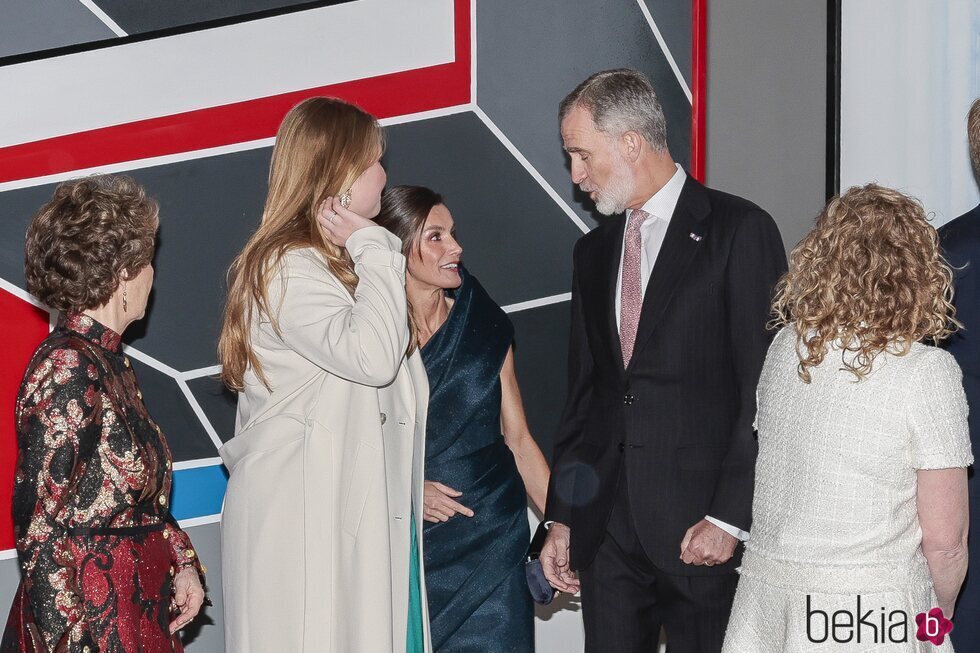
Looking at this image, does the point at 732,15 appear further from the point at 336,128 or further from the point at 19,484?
the point at 19,484

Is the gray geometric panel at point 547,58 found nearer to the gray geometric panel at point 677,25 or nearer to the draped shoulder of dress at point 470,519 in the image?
the gray geometric panel at point 677,25

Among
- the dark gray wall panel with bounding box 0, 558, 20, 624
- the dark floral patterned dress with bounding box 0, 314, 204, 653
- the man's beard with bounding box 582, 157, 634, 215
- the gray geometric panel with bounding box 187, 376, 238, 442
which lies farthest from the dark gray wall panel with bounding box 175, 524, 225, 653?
the man's beard with bounding box 582, 157, 634, 215

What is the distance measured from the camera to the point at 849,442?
6.44 feet

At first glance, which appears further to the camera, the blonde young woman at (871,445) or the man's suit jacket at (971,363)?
the man's suit jacket at (971,363)

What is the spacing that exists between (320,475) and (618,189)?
1.02 m

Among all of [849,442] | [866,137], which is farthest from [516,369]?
[849,442]

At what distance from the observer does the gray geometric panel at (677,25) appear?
140 inches

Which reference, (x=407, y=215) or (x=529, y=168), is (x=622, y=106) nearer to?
(x=407, y=215)

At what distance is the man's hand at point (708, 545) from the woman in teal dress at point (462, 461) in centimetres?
71

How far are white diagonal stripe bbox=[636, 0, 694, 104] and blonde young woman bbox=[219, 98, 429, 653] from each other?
1472 millimetres

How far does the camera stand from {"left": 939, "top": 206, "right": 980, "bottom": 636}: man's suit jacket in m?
2.53

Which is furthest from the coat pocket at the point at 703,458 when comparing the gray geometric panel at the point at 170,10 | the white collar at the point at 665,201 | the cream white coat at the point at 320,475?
the gray geometric panel at the point at 170,10

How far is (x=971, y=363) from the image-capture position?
254 cm

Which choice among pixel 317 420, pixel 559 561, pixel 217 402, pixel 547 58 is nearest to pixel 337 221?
pixel 317 420
